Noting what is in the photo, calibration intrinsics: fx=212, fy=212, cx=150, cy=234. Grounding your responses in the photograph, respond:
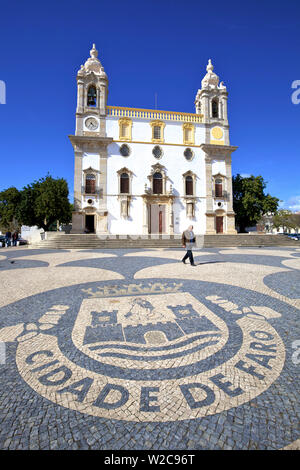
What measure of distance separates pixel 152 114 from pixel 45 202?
16.3 m

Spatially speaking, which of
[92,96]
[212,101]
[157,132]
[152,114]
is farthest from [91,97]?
[212,101]

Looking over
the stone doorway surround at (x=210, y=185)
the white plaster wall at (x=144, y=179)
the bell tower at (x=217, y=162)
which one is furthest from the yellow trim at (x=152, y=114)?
the stone doorway surround at (x=210, y=185)

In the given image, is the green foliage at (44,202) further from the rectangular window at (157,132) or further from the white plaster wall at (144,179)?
the rectangular window at (157,132)

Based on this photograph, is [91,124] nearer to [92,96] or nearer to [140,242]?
[92,96]

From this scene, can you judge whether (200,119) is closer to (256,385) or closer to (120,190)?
(120,190)

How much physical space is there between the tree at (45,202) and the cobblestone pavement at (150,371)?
22.3m

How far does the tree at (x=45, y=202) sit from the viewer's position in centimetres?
2462

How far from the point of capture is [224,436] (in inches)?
60.6

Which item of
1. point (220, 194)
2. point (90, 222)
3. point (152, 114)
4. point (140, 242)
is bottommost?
point (140, 242)

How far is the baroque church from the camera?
2322 centimetres

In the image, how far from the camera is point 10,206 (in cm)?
3391

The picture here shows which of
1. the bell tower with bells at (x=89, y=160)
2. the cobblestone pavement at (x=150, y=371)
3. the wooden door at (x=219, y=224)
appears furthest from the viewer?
Answer: the wooden door at (x=219, y=224)

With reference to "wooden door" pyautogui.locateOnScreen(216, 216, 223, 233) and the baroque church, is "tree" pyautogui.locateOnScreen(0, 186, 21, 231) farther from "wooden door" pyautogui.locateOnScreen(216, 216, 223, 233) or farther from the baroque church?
"wooden door" pyautogui.locateOnScreen(216, 216, 223, 233)

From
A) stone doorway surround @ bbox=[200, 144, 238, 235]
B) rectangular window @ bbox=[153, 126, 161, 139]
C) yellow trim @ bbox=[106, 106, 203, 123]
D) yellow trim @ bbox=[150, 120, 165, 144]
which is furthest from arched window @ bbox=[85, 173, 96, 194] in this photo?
stone doorway surround @ bbox=[200, 144, 238, 235]
